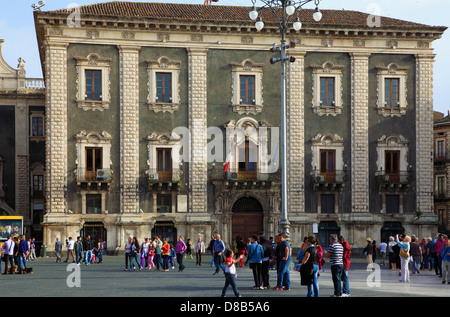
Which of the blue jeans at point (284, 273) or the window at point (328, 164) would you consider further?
the window at point (328, 164)

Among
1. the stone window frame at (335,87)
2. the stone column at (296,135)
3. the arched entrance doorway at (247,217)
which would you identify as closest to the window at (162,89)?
the stone column at (296,135)

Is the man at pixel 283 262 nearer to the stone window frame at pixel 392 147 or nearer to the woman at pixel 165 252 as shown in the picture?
the woman at pixel 165 252

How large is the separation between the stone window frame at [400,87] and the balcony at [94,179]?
1790 cm

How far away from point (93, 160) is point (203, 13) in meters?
12.0

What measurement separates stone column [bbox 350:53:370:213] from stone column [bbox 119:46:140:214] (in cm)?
1381

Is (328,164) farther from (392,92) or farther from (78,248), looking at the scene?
(78,248)

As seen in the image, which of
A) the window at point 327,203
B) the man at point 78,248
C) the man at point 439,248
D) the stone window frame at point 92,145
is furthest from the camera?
the window at point 327,203

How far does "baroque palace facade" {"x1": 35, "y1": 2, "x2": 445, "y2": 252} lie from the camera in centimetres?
4638

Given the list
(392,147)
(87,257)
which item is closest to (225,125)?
(392,147)

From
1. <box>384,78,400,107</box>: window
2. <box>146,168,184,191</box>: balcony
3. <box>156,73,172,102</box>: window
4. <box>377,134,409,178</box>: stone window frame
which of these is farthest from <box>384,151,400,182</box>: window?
<box>156,73,172,102</box>: window

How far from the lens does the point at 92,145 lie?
46531 mm

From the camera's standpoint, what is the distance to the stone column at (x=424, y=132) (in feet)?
163

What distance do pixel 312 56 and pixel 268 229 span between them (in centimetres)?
1140

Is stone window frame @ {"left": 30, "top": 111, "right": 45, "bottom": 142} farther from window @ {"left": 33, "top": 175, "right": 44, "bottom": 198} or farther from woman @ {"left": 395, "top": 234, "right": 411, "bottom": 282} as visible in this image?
woman @ {"left": 395, "top": 234, "right": 411, "bottom": 282}
